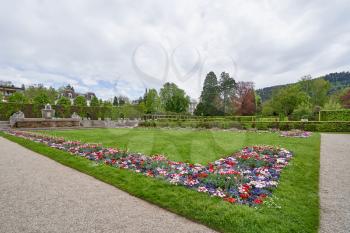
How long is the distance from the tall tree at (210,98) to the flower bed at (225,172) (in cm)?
3839

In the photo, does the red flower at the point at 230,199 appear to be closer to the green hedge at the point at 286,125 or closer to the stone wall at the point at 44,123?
the green hedge at the point at 286,125

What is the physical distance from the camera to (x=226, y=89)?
49938 mm

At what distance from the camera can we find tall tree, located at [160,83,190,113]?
4788cm

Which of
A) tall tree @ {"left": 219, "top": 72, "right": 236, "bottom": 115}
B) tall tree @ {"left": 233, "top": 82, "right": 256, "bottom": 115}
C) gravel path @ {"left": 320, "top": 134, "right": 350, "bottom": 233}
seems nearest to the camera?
gravel path @ {"left": 320, "top": 134, "right": 350, "bottom": 233}

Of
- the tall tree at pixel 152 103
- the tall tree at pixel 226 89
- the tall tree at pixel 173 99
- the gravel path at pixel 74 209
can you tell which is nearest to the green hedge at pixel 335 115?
the gravel path at pixel 74 209

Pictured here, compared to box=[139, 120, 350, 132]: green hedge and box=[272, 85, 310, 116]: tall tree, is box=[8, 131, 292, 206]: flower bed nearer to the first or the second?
box=[139, 120, 350, 132]: green hedge

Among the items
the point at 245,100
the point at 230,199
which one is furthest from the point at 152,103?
the point at 230,199

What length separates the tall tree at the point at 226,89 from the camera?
4755 cm

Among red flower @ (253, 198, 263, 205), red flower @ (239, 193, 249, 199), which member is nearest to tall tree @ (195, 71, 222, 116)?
red flower @ (239, 193, 249, 199)

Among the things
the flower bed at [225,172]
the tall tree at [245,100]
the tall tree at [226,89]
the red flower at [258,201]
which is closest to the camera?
the red flower at [258,201]

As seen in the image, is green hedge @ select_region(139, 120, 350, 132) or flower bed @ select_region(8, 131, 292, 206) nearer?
flower bed @ select_region(8, 131, 292, 206)

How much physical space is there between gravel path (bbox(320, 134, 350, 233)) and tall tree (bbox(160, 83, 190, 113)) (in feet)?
135

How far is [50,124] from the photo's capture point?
76.8 ft

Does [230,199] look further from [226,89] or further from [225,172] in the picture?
[226,89]
